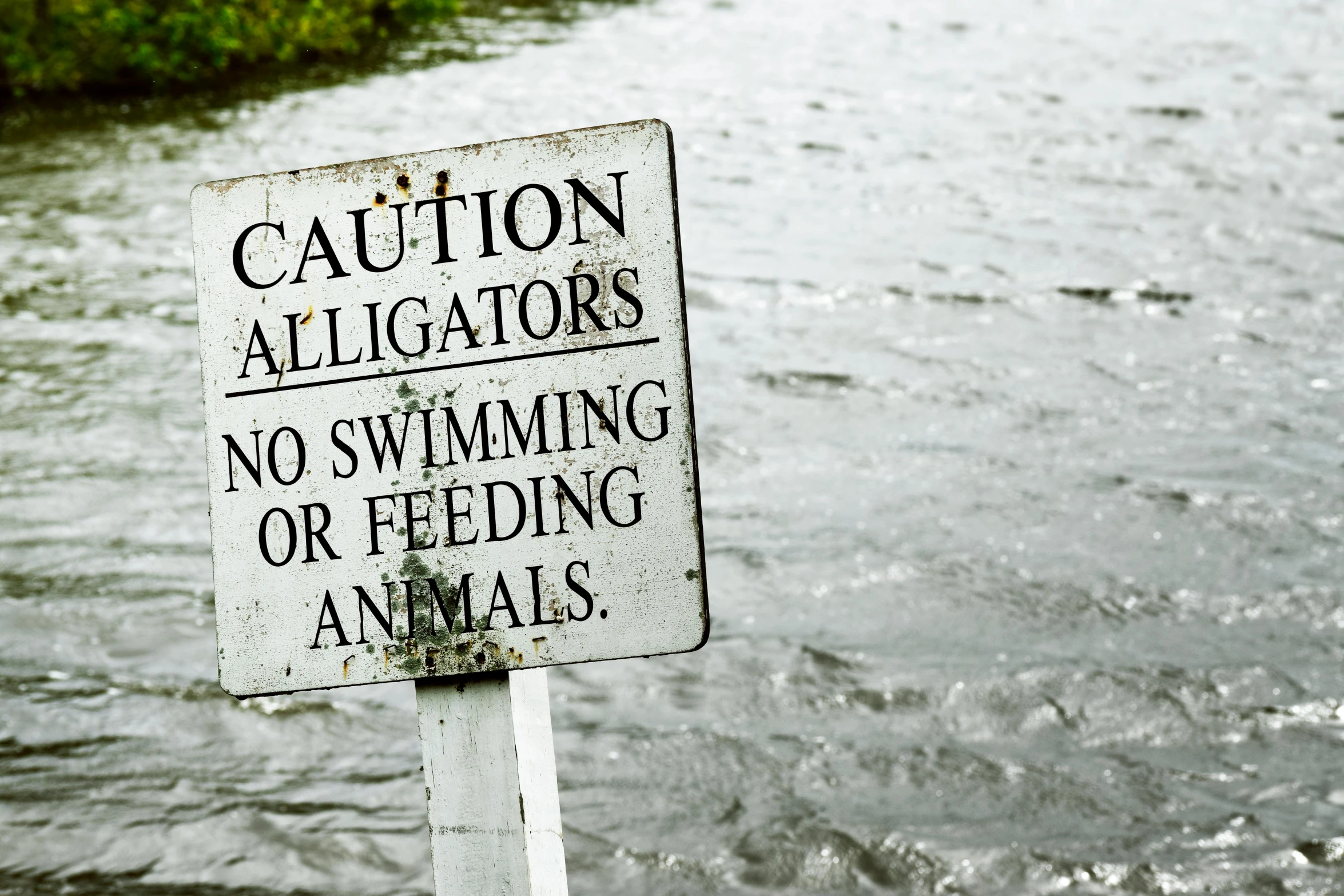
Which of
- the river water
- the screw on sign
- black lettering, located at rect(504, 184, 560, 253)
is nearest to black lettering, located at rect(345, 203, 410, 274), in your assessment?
the screw on sign

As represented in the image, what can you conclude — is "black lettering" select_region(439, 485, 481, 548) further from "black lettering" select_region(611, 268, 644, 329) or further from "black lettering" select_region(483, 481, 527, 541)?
"black lettering" select_region(611, 268, 644, 329)

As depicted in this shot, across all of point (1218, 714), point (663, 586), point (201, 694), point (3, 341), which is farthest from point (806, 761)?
point (3, 341)

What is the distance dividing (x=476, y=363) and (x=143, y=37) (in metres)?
10.2

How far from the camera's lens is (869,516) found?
4.73 m

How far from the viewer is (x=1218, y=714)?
3502 mm

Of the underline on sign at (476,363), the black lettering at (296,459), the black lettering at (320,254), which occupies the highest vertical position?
the black lettering at (320,254)

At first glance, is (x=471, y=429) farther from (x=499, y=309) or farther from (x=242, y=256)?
(x=242, y=256)

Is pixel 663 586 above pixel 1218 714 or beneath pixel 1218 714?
above

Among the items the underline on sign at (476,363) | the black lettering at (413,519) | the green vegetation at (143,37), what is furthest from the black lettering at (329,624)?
the green vegetation at (143,37)

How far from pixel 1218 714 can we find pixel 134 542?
3.38 m

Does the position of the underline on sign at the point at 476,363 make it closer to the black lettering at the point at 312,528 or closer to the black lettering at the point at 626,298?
the black lettering at the point at 626,298

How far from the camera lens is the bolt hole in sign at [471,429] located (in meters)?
1.51

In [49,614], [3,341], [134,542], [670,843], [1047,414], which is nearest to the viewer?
[670,843]

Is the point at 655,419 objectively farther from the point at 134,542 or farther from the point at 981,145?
the point at 981,145
